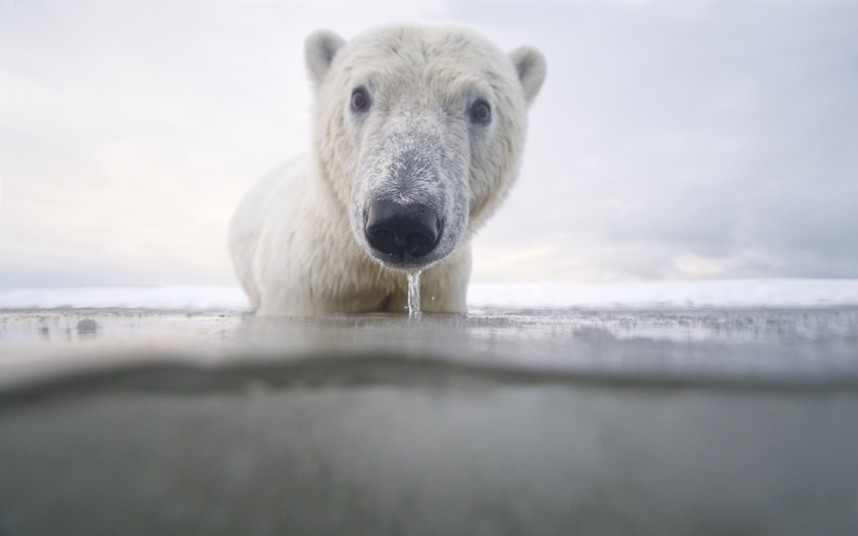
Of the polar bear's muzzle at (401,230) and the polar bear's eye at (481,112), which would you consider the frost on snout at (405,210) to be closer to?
the polar bear's muzzle at (401,230)

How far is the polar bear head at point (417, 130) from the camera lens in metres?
2.64

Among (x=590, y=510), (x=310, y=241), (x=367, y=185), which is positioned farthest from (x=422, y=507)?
(x=310, y=241)

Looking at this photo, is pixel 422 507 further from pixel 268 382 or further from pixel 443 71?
pixel 443 71

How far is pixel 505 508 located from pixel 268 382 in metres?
0.99

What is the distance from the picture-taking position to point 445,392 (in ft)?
6.42

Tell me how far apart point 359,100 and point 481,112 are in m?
0.86

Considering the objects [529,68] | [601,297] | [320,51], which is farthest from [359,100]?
[601,297]

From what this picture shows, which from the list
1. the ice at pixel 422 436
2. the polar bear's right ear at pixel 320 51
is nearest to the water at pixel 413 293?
the ice at pixel 422 436

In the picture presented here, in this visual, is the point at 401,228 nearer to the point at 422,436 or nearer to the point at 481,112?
the point at 422,436

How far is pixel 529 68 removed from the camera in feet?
14.3

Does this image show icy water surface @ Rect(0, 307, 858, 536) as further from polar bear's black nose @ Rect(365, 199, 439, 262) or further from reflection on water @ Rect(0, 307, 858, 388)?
polar bear's black nose @ Rect(365, 199, 439, 262)

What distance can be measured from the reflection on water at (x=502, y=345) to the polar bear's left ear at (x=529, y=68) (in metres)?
Result: 2.39

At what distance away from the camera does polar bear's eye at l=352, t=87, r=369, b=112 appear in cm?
339

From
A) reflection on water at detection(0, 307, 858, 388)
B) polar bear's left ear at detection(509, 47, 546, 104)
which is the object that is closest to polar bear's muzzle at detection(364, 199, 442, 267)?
A: reflection on water at detection(0, 307, 858, 388)
